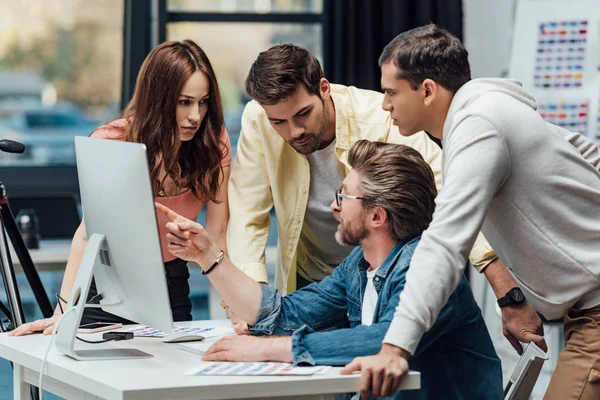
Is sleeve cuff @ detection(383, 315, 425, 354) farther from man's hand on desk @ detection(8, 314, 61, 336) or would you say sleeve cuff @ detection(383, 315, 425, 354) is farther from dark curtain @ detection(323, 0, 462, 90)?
dark curtain @ detection(323, 0, 462, 90)

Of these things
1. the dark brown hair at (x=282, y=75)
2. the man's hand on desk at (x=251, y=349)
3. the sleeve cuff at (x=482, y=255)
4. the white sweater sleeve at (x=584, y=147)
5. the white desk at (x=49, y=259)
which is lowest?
the white desk at (x=49, y=259)

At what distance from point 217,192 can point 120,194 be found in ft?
2.57

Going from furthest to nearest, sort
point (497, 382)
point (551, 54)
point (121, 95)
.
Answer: point (121, 95) < point (551, 54) < point (497, 382)

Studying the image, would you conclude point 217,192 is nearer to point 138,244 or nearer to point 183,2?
point 138,244

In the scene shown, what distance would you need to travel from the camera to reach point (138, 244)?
178 centimetres

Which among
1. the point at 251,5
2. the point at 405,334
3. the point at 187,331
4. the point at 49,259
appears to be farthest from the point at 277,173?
the point at 251,5

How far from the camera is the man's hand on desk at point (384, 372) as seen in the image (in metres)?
1.57

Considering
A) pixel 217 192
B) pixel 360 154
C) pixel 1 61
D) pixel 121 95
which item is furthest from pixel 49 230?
pixel 360 154

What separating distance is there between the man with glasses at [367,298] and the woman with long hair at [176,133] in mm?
467

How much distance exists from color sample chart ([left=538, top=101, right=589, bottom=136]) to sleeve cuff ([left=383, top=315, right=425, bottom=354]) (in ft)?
8.24

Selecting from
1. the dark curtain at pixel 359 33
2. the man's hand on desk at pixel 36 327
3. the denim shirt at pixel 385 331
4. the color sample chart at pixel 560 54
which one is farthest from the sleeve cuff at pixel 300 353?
the dark curtain at pixel 359 33

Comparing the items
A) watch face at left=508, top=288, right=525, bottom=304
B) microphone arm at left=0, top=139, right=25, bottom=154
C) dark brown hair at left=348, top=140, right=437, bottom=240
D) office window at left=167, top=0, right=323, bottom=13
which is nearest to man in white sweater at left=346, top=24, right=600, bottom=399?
dark brown hair at left=348, top=140, right=437, bottom=240

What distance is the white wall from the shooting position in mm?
4754

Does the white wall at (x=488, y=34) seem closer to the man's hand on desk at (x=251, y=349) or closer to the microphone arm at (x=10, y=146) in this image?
the microphone arm at (x=10, y=146)
